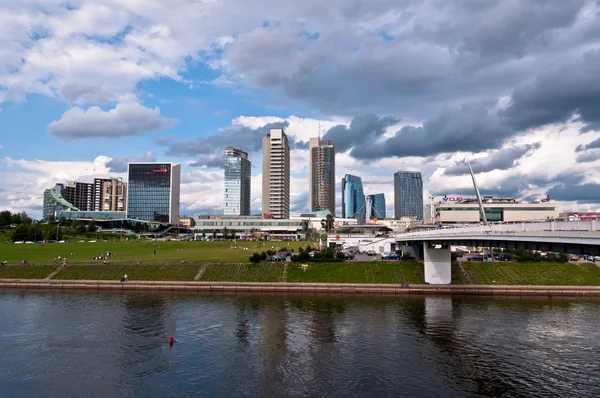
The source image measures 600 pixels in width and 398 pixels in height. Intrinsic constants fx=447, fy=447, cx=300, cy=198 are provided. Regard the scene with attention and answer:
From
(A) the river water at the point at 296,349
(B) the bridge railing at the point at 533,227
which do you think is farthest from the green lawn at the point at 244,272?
(B) the bridge railing at the point at 533,227

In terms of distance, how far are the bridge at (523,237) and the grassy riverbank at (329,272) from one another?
4839mm

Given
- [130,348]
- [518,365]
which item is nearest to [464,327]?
[518,365]

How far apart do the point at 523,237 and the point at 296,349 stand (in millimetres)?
23596

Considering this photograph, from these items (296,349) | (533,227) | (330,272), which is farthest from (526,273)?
(296,349)

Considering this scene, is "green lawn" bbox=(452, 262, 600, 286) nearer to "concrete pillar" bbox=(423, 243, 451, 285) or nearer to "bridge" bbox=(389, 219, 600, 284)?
"concrete pillar" bbox=(423, 243, 451, 285)

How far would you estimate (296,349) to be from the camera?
41.1 meters

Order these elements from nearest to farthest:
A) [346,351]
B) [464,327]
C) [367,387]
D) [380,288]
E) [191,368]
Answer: [367,387]
[191,368]
[346,351]
[464,327]
[380,288]

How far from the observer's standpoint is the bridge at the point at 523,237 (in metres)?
32.7

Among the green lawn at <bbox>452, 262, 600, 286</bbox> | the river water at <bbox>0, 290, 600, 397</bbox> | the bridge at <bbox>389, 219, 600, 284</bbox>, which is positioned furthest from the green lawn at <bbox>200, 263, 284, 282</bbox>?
the green lawn at <bbox>452, 262, 600, 286</bbox>

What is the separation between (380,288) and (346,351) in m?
35.1

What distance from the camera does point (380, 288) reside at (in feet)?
244

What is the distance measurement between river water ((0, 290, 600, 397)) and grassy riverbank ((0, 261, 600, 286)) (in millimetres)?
14728

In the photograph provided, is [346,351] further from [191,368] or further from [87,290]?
[87,290]

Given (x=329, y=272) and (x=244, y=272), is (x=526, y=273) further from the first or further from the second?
(x=244, y=272)
